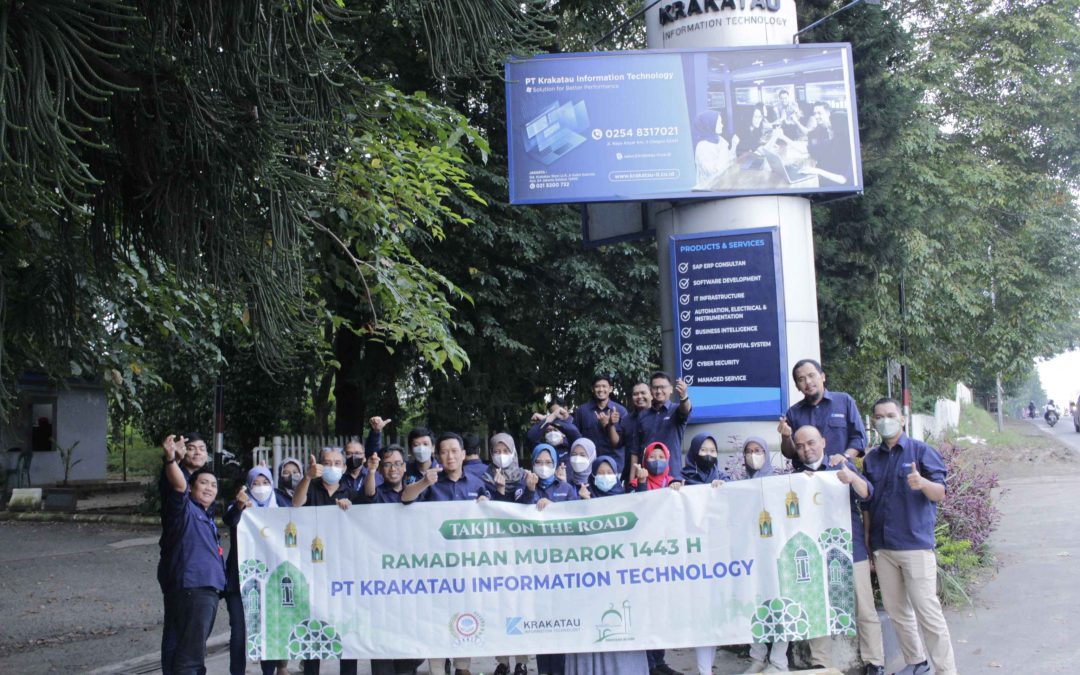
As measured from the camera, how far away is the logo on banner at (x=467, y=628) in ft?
22.8

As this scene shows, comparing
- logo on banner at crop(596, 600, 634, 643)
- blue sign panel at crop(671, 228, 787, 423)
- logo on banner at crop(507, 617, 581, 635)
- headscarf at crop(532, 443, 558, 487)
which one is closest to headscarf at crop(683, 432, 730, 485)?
headscarf at crop(532, 443, 558, 487)

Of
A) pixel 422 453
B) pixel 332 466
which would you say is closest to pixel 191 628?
pixel 332 466

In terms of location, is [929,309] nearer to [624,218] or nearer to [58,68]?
[624,218]

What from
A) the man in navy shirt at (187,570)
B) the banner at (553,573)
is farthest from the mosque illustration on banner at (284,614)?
the man in navy shirt at (187,570)

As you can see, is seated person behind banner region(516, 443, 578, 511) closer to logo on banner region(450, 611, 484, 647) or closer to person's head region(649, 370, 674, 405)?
logo on banner region(450, 611, 484, 647)

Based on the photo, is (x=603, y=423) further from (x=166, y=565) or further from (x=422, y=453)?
(x=166, y=565)

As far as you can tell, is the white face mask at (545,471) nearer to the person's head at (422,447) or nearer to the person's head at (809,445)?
the person's head at (422,447)

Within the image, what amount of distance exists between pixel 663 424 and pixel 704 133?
3.69 m

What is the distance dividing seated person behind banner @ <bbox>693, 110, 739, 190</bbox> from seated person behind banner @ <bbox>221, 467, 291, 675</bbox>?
549 cm

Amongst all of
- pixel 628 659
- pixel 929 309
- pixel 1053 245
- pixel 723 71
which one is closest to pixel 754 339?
pixel 723 71

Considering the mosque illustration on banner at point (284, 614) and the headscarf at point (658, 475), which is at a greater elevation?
the headscarf at point (658, 475)

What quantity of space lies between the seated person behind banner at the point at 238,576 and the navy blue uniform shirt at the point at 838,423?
12.8ft

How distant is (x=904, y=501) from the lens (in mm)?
6668

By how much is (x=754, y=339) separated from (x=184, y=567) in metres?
6.09
